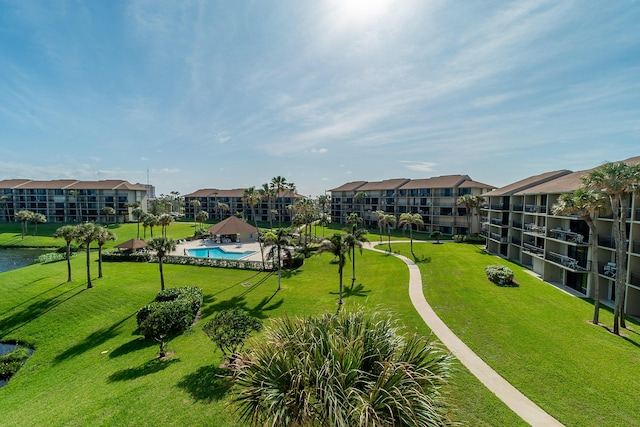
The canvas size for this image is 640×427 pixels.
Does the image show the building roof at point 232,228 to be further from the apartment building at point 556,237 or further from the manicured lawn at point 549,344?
the apartment building at point 556,237

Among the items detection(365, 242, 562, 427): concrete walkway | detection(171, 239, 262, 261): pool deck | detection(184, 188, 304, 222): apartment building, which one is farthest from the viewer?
detection(184, 188, 304, 222): apartment building

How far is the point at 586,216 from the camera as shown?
22031mm

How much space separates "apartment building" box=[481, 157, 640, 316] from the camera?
24688 millimetres

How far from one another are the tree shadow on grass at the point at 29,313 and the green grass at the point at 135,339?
4.4 inches

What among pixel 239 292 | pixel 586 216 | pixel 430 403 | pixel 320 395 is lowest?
pixel 239 292

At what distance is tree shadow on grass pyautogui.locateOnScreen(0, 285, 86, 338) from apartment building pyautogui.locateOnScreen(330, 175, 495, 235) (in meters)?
62.8

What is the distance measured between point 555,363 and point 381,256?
30.7 meters

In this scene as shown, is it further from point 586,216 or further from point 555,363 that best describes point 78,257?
point 586,216

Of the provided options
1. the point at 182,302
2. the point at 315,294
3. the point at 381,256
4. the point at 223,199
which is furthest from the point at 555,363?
the point at 223,199

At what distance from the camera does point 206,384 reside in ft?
50.5

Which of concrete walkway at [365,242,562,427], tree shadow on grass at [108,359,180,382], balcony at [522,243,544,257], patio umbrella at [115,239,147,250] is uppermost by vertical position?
balcony at [522,243,544,257]

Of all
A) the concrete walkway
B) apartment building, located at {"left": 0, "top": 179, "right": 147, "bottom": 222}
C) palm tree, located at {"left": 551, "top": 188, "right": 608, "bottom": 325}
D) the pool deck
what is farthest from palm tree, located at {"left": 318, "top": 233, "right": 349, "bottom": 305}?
apartment building, located at {"left": 0, "top": 179, "right": 147, "bottom": 222}

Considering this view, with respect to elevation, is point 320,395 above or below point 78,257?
above

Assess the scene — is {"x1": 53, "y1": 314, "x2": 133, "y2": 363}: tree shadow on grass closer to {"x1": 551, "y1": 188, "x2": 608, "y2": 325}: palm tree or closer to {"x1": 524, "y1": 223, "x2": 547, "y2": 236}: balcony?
{"x1": 551, "y1": 188, "x2": 608, "y2": 325}: palm tree
